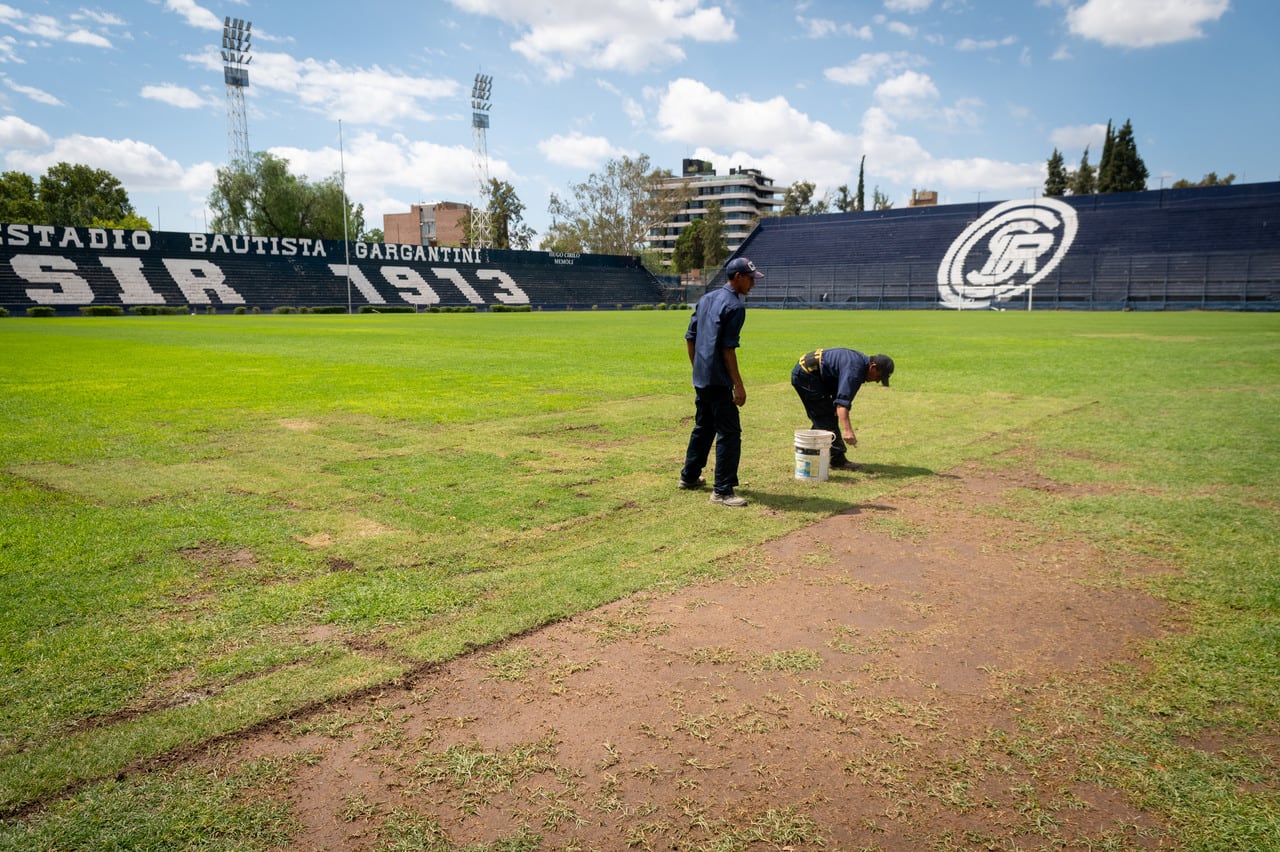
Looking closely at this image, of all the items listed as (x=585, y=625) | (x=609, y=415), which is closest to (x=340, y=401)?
(x=609, y=415)

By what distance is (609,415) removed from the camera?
10.2 metres

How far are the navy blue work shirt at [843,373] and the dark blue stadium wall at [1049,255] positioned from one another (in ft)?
173

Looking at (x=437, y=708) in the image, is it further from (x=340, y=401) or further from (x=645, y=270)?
(x=645, y=270)

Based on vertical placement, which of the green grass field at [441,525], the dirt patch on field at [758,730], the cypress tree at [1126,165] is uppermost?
the cypress tree at [1126,165]

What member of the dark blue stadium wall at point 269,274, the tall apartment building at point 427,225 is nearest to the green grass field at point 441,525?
the dark blue stadium wall at point 269,274

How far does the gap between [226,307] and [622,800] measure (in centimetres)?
5310

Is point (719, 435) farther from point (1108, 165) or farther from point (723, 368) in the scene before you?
point (1108, 165)

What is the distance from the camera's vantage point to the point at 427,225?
127312mm

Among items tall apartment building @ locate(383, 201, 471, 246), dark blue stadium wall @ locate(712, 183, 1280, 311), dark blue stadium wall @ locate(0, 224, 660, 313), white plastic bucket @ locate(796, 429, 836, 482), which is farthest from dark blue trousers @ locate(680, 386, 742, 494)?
tall apartment building @ locate(383, 201, 471, 246)

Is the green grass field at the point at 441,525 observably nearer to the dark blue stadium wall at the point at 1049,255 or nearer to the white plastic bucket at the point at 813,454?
the white plastic bucket at the point at 813,454

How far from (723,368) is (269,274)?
53.7 m

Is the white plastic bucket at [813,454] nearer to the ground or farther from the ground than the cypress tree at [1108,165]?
nearer to the ground

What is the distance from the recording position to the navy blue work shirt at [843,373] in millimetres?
6773

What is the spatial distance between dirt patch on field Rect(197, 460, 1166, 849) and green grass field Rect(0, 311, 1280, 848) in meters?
0.24
